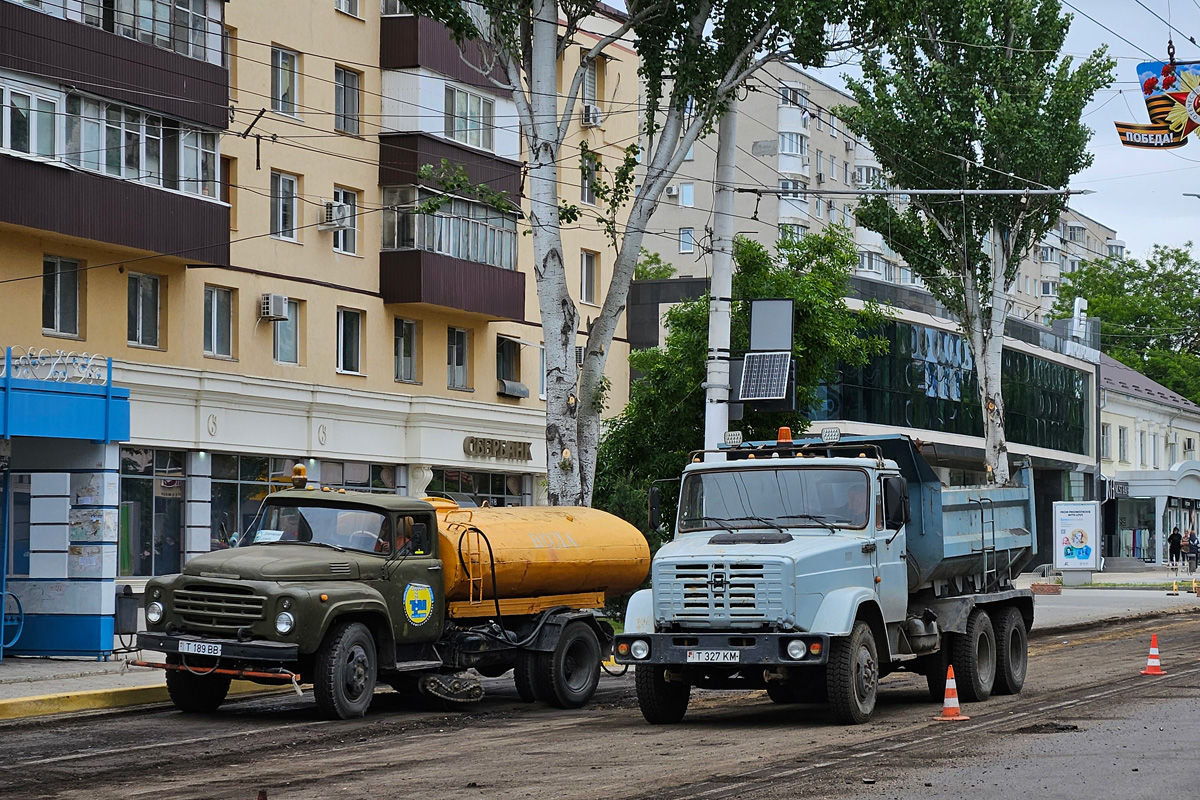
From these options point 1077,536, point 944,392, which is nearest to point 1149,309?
point 944,392

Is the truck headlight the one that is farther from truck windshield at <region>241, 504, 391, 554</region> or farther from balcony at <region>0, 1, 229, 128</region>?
balcony at <region>0, 1, 229, 128</region>

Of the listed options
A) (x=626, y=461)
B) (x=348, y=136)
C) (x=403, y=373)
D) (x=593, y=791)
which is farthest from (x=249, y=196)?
(x=593, y=791)

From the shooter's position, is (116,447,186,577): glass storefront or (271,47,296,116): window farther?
(271,47,296,116): window

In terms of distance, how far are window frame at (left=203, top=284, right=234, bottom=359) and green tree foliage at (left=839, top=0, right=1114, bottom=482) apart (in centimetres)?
1527

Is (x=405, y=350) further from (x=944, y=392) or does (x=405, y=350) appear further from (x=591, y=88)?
(x=944, y=392)

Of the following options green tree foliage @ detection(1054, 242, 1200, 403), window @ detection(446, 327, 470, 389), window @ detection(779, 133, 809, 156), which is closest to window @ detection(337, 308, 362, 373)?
window @ detection(446, 327, 470, 389)

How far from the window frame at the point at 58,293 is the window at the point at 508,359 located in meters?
13.9

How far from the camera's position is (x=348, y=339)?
37.4m

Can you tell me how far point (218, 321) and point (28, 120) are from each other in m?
6.78

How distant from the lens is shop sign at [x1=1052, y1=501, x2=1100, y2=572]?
4516cm

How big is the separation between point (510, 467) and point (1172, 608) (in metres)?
16.0

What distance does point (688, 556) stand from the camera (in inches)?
567

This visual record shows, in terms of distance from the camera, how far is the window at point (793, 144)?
7825cm

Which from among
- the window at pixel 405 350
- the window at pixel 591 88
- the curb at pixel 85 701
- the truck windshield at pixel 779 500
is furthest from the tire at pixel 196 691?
the window at pixel 591 88
